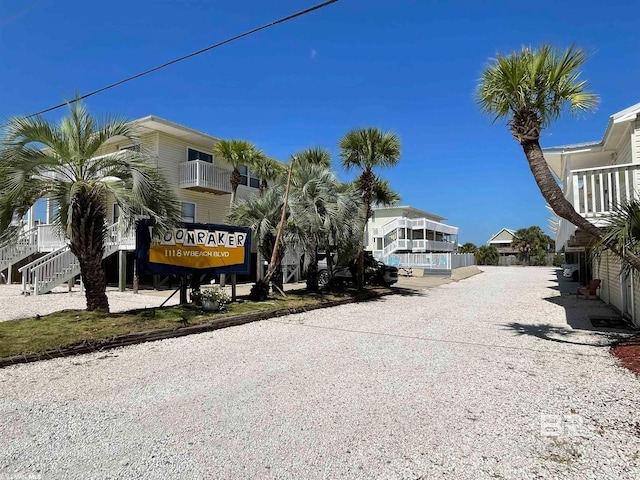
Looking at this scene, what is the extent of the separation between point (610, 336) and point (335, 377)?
6.66 m

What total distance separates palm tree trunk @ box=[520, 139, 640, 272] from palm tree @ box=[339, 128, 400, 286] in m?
9.88

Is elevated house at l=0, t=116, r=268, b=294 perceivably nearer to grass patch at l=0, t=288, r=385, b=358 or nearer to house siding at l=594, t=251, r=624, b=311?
grass patch at l=0, t=288, r=385, b=358

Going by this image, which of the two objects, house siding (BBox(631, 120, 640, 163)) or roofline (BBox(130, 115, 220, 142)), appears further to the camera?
roofline (BBox(130, 115, 220, 142))

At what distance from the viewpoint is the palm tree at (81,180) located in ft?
27.7

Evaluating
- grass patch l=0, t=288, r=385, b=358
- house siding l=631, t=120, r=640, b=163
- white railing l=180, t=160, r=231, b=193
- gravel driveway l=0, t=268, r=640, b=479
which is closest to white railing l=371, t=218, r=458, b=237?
white railing l=180, t=160, r=231, b=193

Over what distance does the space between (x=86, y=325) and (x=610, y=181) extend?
36.6 ft

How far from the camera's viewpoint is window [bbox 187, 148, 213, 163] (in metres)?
22.1

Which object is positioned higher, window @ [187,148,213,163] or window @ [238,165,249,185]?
window @ [187,148,213,163]

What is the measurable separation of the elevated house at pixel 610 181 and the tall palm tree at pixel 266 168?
12.2m

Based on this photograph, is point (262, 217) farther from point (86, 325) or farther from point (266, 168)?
point (86, 325)

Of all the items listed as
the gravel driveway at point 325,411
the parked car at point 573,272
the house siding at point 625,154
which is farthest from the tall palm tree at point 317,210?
the parked car at point 573,272

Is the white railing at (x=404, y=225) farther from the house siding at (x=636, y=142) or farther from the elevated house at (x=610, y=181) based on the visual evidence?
the house siding at (x=636, y=142)

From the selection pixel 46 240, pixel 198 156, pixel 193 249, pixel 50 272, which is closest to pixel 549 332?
pixel 193 249

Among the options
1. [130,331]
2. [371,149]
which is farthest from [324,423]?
[371,149]
